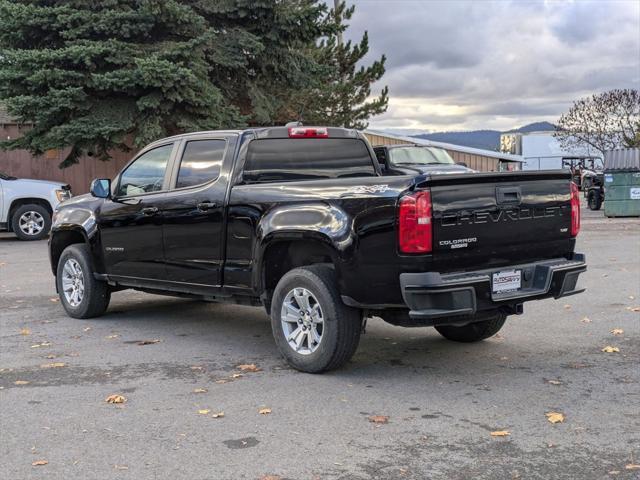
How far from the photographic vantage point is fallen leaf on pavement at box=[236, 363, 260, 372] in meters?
6.37

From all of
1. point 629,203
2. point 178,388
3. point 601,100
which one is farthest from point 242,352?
point 601,100

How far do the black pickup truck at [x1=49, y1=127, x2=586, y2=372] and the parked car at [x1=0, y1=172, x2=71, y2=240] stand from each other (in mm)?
10936

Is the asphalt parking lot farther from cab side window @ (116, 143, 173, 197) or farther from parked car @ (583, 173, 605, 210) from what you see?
parked car @ (583, 173, 605, 210)

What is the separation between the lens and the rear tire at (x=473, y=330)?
23.4ft

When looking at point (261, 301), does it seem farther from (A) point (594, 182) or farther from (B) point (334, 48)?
(B) point (334, 48)

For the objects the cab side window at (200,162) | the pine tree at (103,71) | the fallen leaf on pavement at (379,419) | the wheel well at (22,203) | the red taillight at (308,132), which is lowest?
the fallen leaf on pavement at (379,419)

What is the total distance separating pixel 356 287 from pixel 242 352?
1685 millimetres

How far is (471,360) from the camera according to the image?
6.66m

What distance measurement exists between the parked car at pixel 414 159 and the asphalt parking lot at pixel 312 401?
34.6 ft

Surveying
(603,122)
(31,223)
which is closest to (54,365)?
(31,223)

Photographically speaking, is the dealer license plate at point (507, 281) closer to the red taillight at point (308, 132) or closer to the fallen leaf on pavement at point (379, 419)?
the fallen leaf on pavement at point (379, 419)

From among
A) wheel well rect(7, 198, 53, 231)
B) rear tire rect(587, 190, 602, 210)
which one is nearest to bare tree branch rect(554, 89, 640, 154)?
rear tire rect(587, 190, 602, 210)

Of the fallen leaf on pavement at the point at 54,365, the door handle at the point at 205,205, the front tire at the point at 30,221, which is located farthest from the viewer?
the front tire at the point at 30,221

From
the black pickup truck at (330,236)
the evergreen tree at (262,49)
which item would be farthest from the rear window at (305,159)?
the evergreen tree at (262,49)
